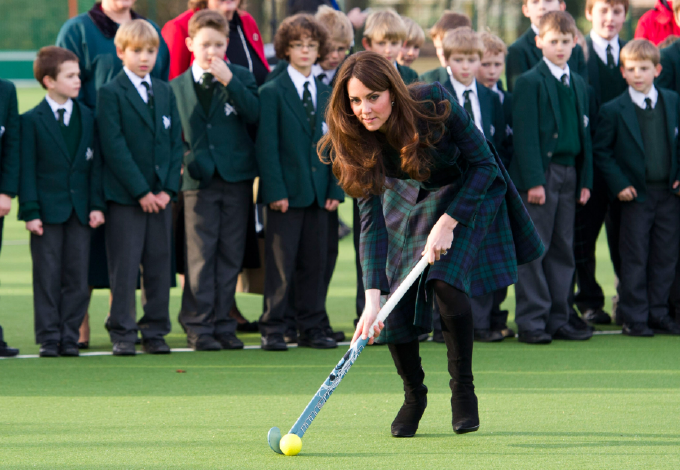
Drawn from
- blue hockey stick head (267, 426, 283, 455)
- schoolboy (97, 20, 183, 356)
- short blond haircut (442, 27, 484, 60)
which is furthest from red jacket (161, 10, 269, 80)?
blue hockey stick head (267, 426, 283, 455)

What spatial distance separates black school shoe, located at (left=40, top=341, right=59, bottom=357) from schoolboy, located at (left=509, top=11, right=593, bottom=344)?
2.58m

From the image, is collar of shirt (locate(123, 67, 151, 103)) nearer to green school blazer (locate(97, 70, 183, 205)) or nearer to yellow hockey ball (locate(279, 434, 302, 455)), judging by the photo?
green school blazer (locate(97, 70, 183, 205))

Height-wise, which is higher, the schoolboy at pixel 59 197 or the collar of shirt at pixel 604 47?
the collar of shirt at pixel 604 47

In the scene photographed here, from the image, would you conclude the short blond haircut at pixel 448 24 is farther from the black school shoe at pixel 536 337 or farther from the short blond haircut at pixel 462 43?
the black school shoe at pixel 536 337

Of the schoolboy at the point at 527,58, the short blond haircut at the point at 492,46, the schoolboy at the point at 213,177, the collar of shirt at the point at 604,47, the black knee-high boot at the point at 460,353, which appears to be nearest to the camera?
the black knee-high boot at the point at 460,353

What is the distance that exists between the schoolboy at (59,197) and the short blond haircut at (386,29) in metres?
1.72

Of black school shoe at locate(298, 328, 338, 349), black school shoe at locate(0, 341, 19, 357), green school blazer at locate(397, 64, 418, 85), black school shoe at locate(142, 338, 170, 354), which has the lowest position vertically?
black school shoe at locate(298, 328, 338, 349)

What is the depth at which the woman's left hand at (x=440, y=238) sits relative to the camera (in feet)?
11.3

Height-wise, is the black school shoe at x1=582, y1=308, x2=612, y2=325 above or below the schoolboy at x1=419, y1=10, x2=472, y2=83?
below

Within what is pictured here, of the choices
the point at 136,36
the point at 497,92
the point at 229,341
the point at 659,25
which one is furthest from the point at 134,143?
the point at 659,25

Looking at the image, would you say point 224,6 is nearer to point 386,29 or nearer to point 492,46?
point 386,29

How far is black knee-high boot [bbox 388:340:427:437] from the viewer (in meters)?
3.65

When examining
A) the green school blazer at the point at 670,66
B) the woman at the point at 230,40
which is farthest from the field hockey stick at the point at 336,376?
the green school blazer at the point at 670,66

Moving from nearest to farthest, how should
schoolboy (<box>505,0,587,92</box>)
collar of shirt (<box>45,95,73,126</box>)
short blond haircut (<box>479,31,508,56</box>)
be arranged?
collar of shirt (<box>45,95,73,126</box>) < schoolboy (<box>505,0,587,92</box>) < short blond haircut (<box>479,31,508,56</box>)
